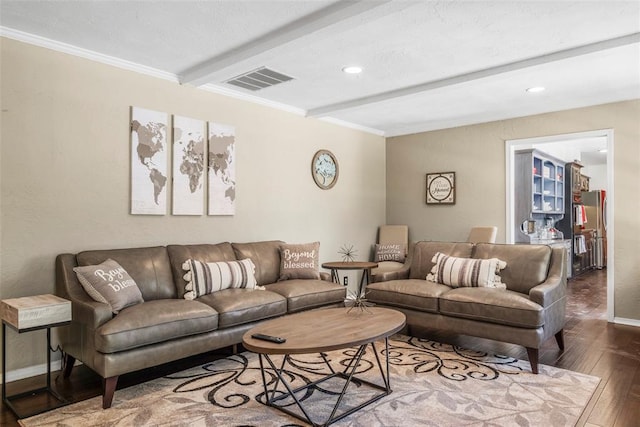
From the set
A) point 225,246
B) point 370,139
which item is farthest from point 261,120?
point 370,139

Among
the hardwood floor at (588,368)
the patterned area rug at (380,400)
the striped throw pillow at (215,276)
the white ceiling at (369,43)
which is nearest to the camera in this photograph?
the patterned area rug at (380,400)

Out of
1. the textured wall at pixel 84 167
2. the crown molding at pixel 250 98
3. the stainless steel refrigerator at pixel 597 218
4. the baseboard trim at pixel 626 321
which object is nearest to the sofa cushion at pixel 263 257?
the textured wall at pixel 84 167

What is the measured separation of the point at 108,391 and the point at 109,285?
0.72 meters

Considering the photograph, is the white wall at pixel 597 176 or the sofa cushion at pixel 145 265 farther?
the white wall at pixel 597 176

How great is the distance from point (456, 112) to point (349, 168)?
5.33ft

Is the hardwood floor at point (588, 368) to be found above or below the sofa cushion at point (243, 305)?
below

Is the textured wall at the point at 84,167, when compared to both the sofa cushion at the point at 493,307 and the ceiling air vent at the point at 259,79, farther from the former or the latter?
the sofa cushion at the point at 493,307

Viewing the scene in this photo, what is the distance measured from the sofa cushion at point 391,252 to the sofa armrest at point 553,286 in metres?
2.39

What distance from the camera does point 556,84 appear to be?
4.30 metres

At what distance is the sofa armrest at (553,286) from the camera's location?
3.25m

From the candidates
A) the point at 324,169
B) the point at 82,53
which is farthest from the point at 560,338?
the point at 82,53

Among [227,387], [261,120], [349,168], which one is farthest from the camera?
[349,168]

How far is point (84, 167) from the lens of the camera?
3.44 m

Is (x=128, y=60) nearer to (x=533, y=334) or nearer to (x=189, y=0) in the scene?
(x=189, y=0)
